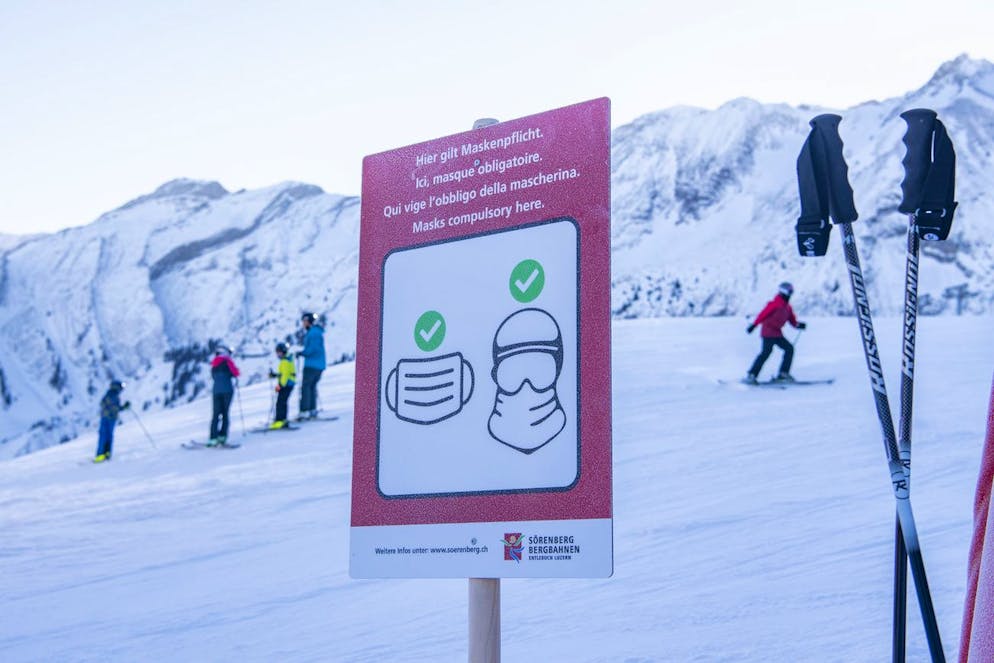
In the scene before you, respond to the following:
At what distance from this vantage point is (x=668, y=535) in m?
6.84

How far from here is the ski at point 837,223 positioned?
2992 millimetres

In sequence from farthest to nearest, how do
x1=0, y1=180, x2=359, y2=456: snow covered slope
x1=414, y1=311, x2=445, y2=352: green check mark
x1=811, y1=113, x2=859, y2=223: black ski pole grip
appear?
x1=0, y1=180, x2=359, y2=456: snow covered slope, x1=811, y1=113, x2=859, y2=223: black ski pole grip, x1=414, y1=311, x2=445, y2=352: green check mark

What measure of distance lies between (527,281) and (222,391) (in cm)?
1044

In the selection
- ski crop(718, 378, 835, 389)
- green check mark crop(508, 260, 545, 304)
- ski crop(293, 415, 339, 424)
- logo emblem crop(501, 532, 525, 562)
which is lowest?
logo emblem crop(501, 532, 525, 562)

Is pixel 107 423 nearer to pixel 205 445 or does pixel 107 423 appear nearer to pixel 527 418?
pixel 205 445

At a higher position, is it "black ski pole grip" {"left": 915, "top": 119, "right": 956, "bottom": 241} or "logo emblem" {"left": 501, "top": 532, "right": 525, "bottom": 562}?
"black ski pole grip" {"left": 915, "top": 119, "right": 956, "bottom": 241}

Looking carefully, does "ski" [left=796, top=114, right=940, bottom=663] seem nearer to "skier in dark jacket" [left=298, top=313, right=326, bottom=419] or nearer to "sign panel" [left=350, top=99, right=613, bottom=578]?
"sign panel" [left=350, top=99, right=613, bottom=578]

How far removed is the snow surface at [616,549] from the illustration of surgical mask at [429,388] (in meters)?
2.84

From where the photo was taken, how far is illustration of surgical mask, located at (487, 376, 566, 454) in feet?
7.39

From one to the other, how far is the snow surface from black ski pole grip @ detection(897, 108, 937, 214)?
2.41m

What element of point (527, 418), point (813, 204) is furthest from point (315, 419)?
point (527, 418)

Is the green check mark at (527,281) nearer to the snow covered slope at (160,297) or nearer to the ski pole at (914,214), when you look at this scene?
the ski pole at (914,214)

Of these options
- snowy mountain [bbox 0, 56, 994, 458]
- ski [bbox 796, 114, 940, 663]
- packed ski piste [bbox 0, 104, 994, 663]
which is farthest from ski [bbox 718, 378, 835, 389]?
snowy mountain [bbox 0, 56, 994, 458]

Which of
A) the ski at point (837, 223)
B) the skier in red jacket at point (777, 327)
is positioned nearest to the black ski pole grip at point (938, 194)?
the ski at point (837, 223)
